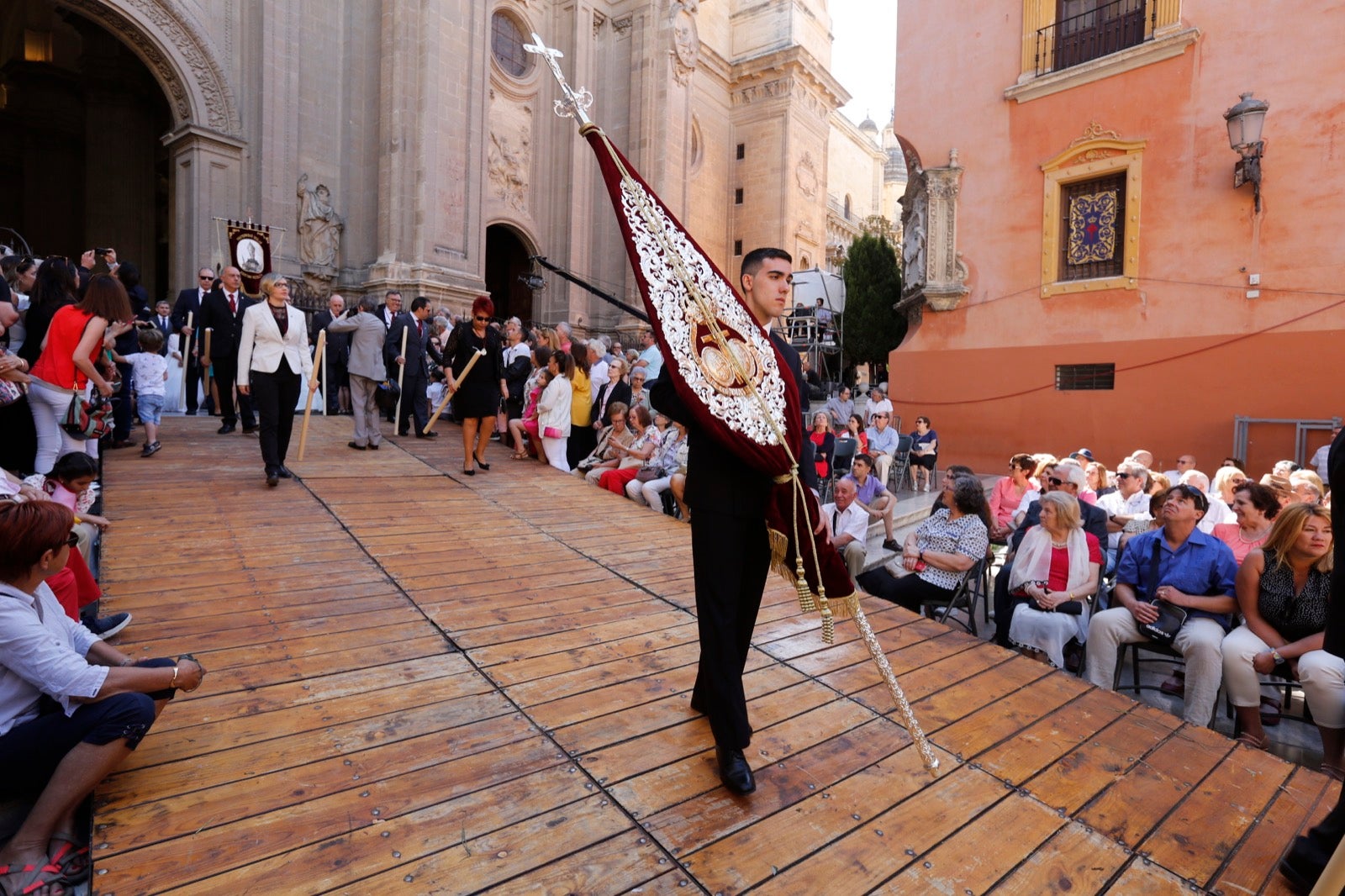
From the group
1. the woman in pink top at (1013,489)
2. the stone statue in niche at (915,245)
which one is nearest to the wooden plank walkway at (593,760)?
the woman in pink top at (1013,489)

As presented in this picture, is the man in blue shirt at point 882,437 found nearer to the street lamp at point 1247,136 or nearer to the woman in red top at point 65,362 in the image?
the street lamp at point 1247,136

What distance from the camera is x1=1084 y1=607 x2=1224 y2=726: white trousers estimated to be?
13.9 ft

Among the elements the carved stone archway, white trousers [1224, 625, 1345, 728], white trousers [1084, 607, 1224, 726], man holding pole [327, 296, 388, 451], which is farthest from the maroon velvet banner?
the carved stone archway

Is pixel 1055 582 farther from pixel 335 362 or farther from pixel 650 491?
pixel 335 362

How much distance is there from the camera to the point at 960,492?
557cm

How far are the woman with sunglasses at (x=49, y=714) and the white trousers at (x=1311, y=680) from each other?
16.5 feet

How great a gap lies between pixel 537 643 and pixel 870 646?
1.87m

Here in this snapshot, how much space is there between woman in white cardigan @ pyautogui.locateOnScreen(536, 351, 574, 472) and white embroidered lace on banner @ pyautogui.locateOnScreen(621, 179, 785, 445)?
6124mm

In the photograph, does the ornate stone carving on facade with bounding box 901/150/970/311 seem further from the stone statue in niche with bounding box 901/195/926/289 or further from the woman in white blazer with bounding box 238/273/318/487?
the woman in white blazer with bounding box 238/273/318/487

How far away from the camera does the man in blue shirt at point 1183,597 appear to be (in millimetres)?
4273

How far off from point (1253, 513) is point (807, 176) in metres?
29.9

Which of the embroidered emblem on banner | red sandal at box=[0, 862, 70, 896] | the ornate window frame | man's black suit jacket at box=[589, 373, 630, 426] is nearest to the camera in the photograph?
red sandal at box=[0, 862, 70, 896]

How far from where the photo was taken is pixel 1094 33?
484 inches

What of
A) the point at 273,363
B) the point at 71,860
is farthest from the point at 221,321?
the point at 71,860
